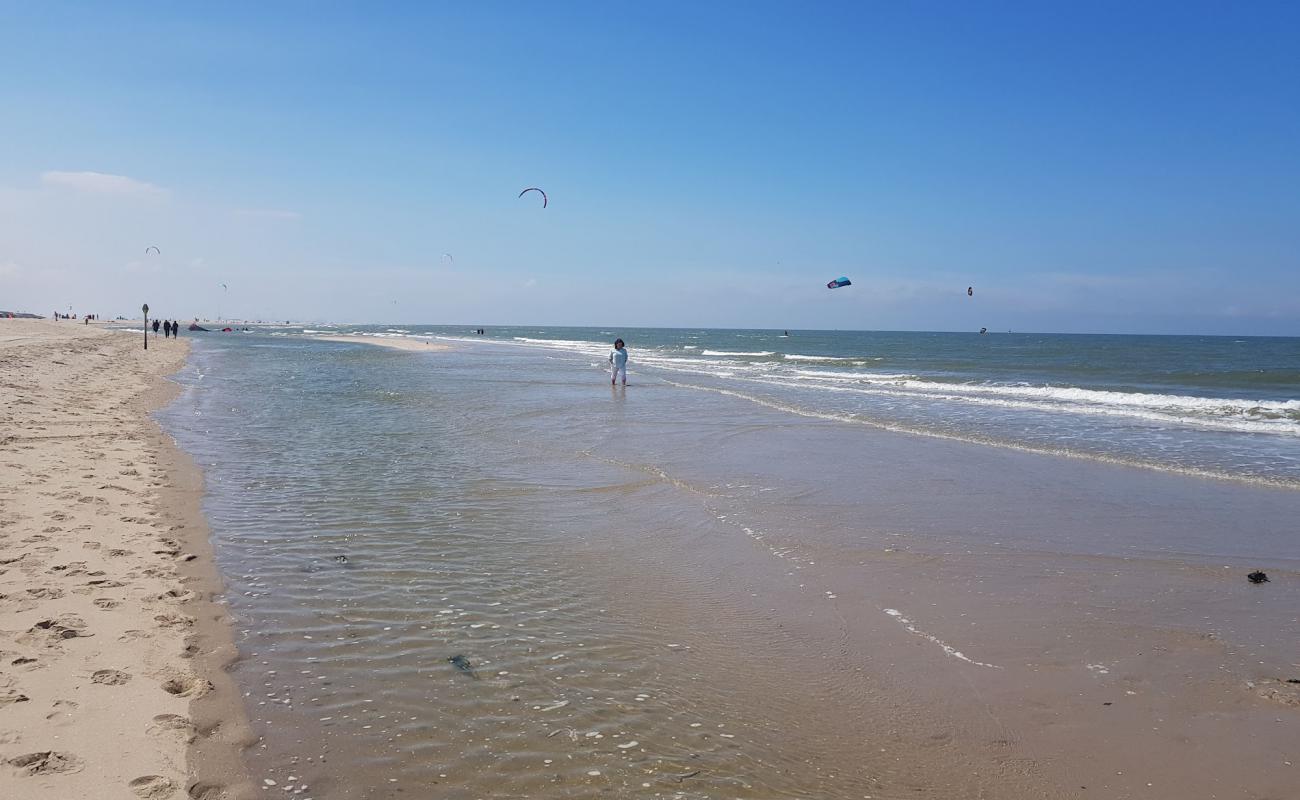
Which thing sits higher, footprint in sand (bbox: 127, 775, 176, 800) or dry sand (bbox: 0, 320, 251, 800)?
dry sand (bbox: 0, 320, 251, 800)

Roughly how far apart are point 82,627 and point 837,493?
8.32m

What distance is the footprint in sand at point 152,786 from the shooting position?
10.9 feet

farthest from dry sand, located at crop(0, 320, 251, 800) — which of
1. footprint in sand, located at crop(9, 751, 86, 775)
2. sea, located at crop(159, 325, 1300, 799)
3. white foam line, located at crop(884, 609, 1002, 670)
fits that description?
white foam line, located at crop(884, 609, 1002, 670)

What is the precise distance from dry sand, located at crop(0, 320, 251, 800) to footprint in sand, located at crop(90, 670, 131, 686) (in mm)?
11

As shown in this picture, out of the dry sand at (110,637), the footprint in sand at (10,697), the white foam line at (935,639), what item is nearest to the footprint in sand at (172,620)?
the dry sand at (110,637)

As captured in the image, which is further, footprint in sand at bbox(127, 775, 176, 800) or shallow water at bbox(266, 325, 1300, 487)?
shallow water at bbox(266, 325, 1300, 487)

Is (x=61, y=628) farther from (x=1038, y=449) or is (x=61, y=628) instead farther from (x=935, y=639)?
(x=1038, y=449)

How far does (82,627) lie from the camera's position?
4965 mm

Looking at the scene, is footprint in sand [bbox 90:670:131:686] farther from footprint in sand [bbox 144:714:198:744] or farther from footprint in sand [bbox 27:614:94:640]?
footprint in sand [bbox 27:614:94:640]

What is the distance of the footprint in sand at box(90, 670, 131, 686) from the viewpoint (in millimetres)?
4262

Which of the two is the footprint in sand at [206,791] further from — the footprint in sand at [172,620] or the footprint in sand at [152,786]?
the footprint in sand at [172,620]

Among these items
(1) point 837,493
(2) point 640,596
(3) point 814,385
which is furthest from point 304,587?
(3) point 814,385

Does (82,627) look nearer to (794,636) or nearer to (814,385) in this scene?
(794,636)

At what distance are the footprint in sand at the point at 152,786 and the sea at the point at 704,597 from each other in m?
0.34
